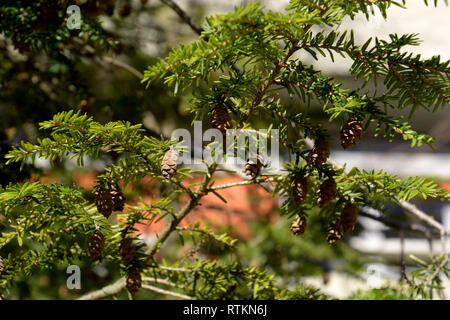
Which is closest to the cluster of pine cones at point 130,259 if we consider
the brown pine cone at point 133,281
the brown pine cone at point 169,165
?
the brown pine cone at point 133,281

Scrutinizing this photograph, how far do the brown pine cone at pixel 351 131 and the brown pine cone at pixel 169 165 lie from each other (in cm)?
12

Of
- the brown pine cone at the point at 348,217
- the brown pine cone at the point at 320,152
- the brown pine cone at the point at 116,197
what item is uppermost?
the brown pine cone at the point at 320,152

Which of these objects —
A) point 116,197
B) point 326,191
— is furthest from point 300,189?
point 116,197

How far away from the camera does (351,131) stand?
31 centimetres

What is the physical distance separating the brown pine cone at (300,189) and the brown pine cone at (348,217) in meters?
0.04

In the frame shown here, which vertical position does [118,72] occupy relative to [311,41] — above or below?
above

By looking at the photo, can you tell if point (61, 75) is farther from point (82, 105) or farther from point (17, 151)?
point (17, 151)

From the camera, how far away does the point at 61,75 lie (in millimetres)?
633

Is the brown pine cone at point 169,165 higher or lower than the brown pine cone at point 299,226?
higher

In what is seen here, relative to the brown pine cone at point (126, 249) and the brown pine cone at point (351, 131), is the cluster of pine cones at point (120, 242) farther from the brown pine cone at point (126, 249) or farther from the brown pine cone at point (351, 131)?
the brown pine cone at point (351, 131)

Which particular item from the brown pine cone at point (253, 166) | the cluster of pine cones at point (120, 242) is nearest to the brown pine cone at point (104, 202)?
the cluster of pine cones at point (120, 242)

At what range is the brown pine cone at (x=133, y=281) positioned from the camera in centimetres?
39
